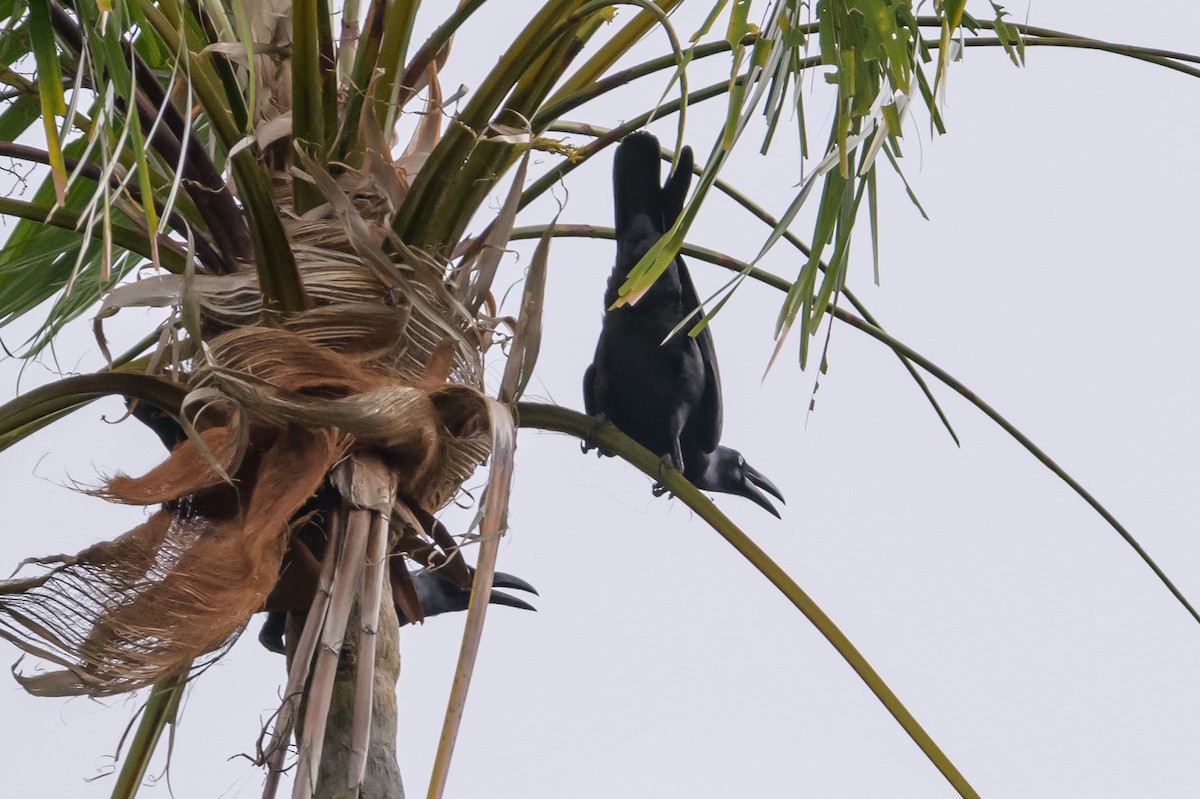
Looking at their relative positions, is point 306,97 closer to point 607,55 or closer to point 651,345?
point 607,55

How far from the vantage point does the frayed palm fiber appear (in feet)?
5.58

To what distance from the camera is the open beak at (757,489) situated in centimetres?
316

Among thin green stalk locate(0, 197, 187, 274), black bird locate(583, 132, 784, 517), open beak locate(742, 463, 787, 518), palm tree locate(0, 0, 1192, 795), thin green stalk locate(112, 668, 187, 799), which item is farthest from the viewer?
→ open beak locate(742, 463, 787, 518)

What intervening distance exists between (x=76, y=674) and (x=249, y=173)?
674 mm

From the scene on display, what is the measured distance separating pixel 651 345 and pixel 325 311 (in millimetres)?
958

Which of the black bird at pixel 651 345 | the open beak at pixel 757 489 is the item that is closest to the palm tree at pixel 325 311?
the black bird at pixel 651 345

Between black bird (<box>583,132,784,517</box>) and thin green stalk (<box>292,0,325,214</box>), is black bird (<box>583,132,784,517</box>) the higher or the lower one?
the higher one

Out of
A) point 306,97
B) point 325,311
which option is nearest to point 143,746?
point 325,311

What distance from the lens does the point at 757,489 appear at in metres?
3.21

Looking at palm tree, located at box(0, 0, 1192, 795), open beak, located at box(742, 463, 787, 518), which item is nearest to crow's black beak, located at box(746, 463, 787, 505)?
open beak, located at box(742, 463, 787, 518)

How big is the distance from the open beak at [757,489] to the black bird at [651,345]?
321 millimetres

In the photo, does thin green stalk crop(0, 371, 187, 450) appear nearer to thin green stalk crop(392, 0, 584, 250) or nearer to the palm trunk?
the palm trunk

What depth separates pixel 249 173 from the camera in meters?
1.71

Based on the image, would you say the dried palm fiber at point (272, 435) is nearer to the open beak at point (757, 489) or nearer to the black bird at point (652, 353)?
the black bird at point (652, 353)
